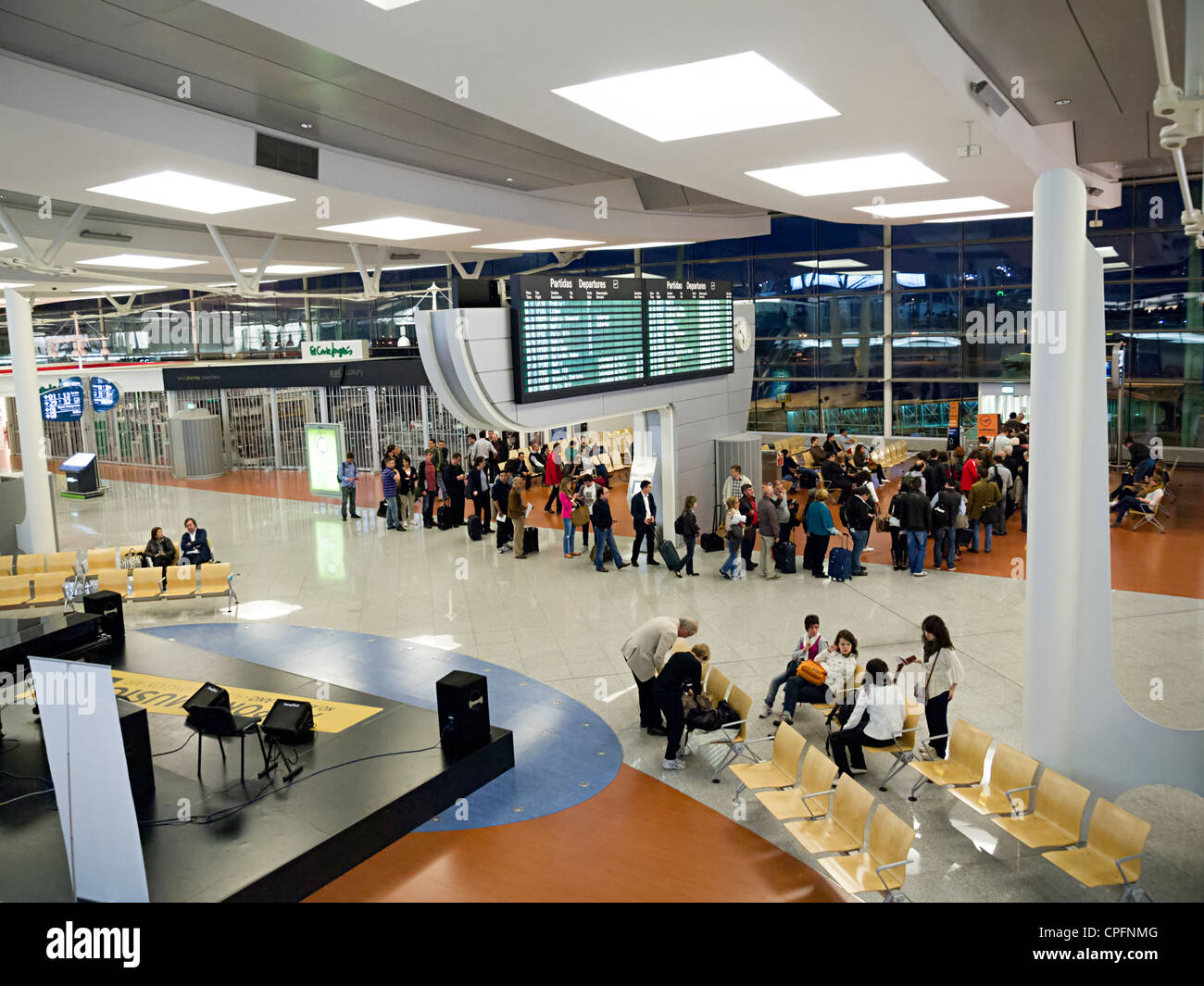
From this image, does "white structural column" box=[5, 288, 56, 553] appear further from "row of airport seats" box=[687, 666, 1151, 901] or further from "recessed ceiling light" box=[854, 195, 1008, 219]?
"recessed ceiling light" box=[854, 195, 1008, 219]

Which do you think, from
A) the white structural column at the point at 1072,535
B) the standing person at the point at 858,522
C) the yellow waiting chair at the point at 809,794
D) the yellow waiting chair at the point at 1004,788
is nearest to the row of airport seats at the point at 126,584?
the standing person at the point at 858,522

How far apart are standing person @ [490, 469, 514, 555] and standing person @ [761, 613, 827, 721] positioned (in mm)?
8063

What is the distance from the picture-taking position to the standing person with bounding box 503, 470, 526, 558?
1519cm

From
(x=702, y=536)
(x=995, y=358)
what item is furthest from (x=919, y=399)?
(x=702, y=536)

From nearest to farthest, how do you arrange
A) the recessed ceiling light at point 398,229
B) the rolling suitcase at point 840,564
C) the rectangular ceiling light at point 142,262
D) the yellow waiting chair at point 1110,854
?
the yellow waiting chair at point 1110,854 → the rolling suitcase at point 840,564 → the recessed ceiling light at point 398,229 → the rectangular ceiling light at point 142,262

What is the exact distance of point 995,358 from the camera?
2319 cm

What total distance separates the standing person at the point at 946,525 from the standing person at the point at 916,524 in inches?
9.9

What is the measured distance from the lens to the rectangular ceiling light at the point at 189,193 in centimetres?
962

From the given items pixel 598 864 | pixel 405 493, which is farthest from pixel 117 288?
pixel 598 864

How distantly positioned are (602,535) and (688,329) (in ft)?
13.4

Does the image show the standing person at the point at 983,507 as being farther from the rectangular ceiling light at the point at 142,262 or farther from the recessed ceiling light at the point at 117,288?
the recessed ceiling light at the point at 117,288

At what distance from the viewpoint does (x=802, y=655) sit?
28.3 ft

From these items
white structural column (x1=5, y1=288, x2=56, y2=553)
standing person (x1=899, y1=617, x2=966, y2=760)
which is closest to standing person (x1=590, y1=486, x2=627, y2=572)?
standing person (x1=899, y1=617, x2=966, y2=760)
